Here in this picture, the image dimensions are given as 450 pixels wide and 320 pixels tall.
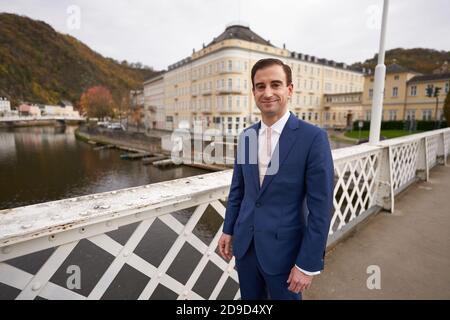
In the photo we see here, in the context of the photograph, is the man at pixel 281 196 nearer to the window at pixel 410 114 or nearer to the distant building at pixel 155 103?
the window at pixel 410 114

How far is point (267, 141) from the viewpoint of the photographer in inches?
58.3

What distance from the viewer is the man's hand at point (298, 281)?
50.6 inches

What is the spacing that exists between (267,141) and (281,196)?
→ 1.14 feet

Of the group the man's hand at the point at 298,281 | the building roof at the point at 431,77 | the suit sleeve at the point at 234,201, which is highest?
the building roof at the point at 431,77

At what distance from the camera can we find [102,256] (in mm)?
11062

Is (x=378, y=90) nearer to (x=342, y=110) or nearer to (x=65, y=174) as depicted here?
(x=65, y=174)

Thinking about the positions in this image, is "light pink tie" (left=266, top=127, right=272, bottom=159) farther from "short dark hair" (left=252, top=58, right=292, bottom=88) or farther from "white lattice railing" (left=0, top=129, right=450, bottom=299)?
"white lattice railing" (left=0, top=129, right=450, bottom=299)

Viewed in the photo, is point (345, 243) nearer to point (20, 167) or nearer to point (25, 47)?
point (25, 47)

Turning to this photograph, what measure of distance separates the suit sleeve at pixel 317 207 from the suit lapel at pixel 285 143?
129mm

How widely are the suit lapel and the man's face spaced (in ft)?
0.33

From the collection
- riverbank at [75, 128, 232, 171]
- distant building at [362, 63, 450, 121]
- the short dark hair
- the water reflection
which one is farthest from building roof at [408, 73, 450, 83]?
the short dark hair

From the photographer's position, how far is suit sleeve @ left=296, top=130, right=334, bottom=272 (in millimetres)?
1256

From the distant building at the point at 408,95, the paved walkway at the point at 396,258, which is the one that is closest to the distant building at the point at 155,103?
the distant building at the point at 408,95

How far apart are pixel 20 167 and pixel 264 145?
3918 cm
